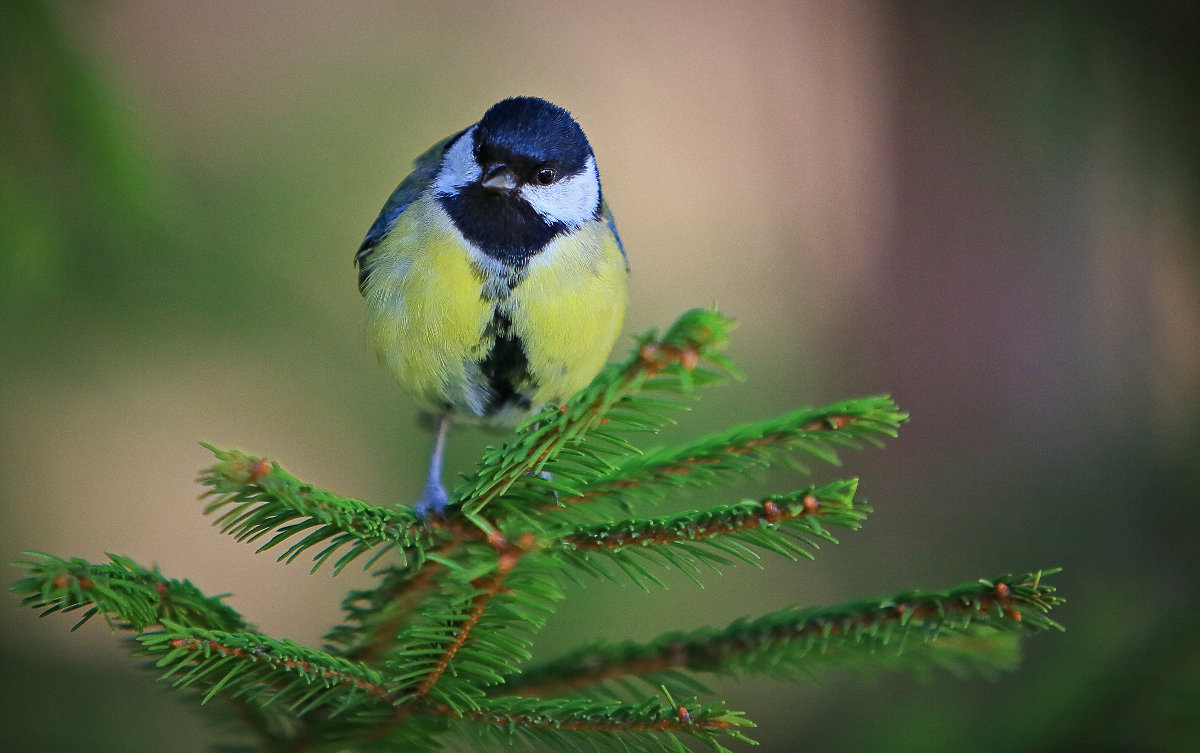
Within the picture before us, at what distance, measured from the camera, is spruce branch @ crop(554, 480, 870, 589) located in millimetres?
756

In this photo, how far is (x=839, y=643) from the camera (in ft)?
3.03

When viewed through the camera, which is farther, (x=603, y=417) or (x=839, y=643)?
(x=839, y=643)

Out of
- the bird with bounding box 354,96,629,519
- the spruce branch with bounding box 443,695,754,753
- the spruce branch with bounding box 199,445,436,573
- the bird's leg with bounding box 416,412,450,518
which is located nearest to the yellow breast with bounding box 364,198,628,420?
the bird with bounding box 354,96,629,519

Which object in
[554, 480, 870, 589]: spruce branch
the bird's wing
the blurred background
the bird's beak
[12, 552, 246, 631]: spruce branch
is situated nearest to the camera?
[12, 552, 246, 631]: spruce branch

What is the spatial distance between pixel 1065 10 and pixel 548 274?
3.26ft

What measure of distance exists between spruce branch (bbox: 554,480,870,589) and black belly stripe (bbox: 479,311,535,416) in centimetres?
59

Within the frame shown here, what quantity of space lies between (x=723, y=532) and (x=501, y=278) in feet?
2.37

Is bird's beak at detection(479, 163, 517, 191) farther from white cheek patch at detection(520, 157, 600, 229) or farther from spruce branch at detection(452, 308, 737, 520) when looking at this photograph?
spruce branch at detection(452, 308, 737, 520)

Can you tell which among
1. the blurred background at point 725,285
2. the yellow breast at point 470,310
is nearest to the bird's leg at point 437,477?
the yellow breast at point 470,310

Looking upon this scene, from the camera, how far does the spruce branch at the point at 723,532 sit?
756mm

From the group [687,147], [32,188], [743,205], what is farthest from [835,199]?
[32,188]

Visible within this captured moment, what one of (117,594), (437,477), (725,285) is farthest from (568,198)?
(725,285)

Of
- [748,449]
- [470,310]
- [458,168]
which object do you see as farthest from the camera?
[458,168]

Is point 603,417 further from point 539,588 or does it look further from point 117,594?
point 117,594
